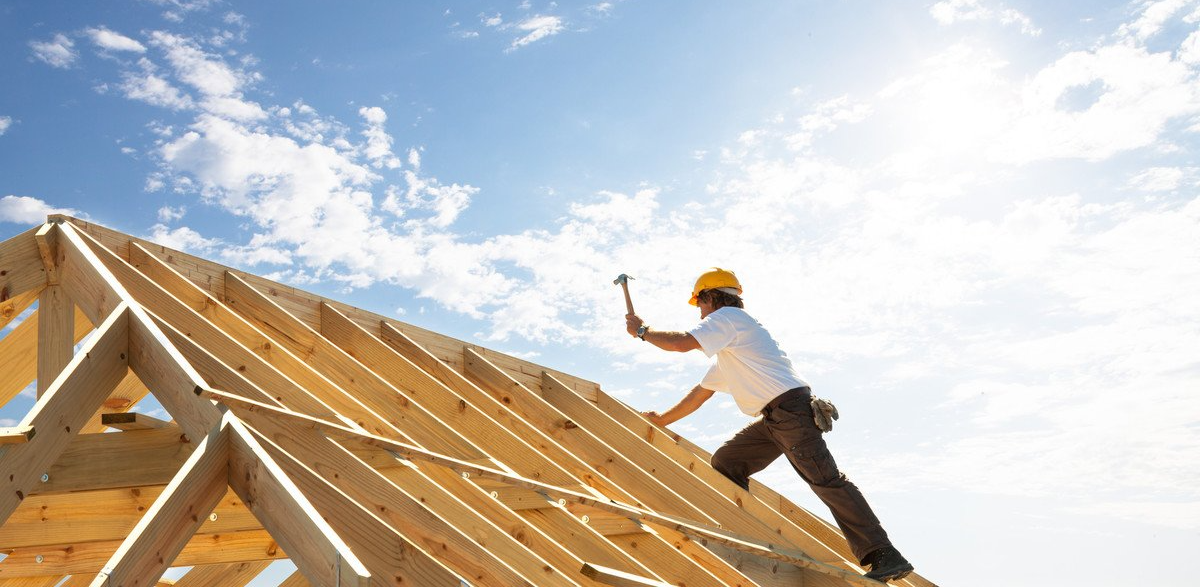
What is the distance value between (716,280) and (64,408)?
3.62 meters

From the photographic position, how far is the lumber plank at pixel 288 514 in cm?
311

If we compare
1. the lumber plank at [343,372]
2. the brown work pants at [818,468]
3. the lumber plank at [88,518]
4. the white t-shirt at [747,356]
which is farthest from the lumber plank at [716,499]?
the lumber plank at [88,518]

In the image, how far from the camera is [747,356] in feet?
18.8

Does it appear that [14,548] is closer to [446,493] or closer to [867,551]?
[446,493]

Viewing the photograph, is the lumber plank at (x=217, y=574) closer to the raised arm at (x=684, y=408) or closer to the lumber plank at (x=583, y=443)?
the lumber plank at (x=583, y=443)

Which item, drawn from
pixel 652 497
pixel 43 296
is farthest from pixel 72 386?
pixel 652 497

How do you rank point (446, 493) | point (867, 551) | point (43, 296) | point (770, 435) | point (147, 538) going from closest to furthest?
point (147, 538)
point (446, 493)
point (43, 296)
point (867, 551)
point (770, 435)

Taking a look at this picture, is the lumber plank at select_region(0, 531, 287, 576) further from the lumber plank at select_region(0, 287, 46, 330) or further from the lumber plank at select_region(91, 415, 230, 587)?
the lumber plank at select_region(91, 415, 230, 587)

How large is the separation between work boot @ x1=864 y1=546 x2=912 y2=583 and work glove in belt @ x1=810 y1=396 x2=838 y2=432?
735 millimetres

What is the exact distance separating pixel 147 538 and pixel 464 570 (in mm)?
1160

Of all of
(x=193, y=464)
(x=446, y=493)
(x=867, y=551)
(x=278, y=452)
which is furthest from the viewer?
(x=867, y=551)

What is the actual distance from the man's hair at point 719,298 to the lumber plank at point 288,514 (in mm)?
3085

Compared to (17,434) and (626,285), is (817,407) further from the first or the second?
(17,434)

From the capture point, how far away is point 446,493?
164 inches
